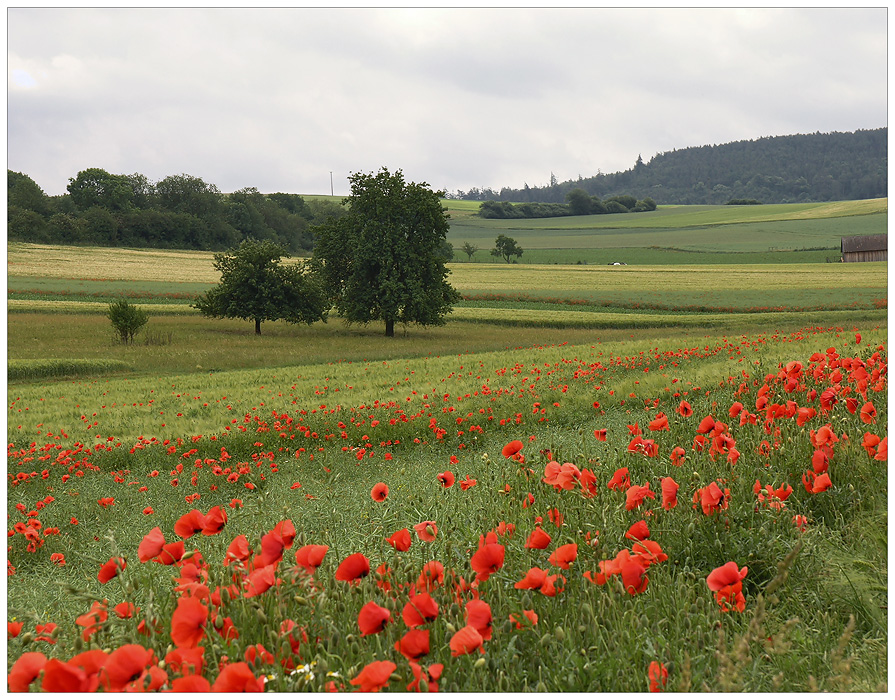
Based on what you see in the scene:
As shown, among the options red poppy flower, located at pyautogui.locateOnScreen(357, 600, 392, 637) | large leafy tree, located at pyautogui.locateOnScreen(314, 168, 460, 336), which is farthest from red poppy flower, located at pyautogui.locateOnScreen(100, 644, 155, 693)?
large leafy tree, located at pyautogui.locateOnScreen(314, 168, 460, 336)

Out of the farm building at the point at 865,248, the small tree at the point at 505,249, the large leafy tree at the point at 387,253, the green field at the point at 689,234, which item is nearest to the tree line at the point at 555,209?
the green field at the point at 689,234

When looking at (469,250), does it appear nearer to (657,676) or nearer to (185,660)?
(657,676)

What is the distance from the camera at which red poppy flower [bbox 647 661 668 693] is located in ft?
6.21

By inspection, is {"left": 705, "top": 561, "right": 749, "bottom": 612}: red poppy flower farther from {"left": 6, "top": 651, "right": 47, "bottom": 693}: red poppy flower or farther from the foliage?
the foliage

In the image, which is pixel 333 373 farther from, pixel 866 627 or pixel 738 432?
pixel 866 627

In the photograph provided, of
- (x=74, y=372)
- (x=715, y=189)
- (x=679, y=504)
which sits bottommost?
(x=74, y=372)

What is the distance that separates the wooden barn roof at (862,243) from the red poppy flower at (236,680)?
8411 centimetres

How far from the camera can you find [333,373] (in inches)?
725

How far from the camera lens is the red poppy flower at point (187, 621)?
74.7 inches

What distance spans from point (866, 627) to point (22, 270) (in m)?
65.2

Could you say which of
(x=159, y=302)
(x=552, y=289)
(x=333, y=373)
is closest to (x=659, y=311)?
(x=552, y=289)

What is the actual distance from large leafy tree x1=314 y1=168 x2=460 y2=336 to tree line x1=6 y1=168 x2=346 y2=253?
141 ft

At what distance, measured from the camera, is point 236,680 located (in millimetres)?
1628

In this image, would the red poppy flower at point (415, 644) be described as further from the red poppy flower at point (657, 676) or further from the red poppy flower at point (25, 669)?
the red poppy flower at point (25, 669)
